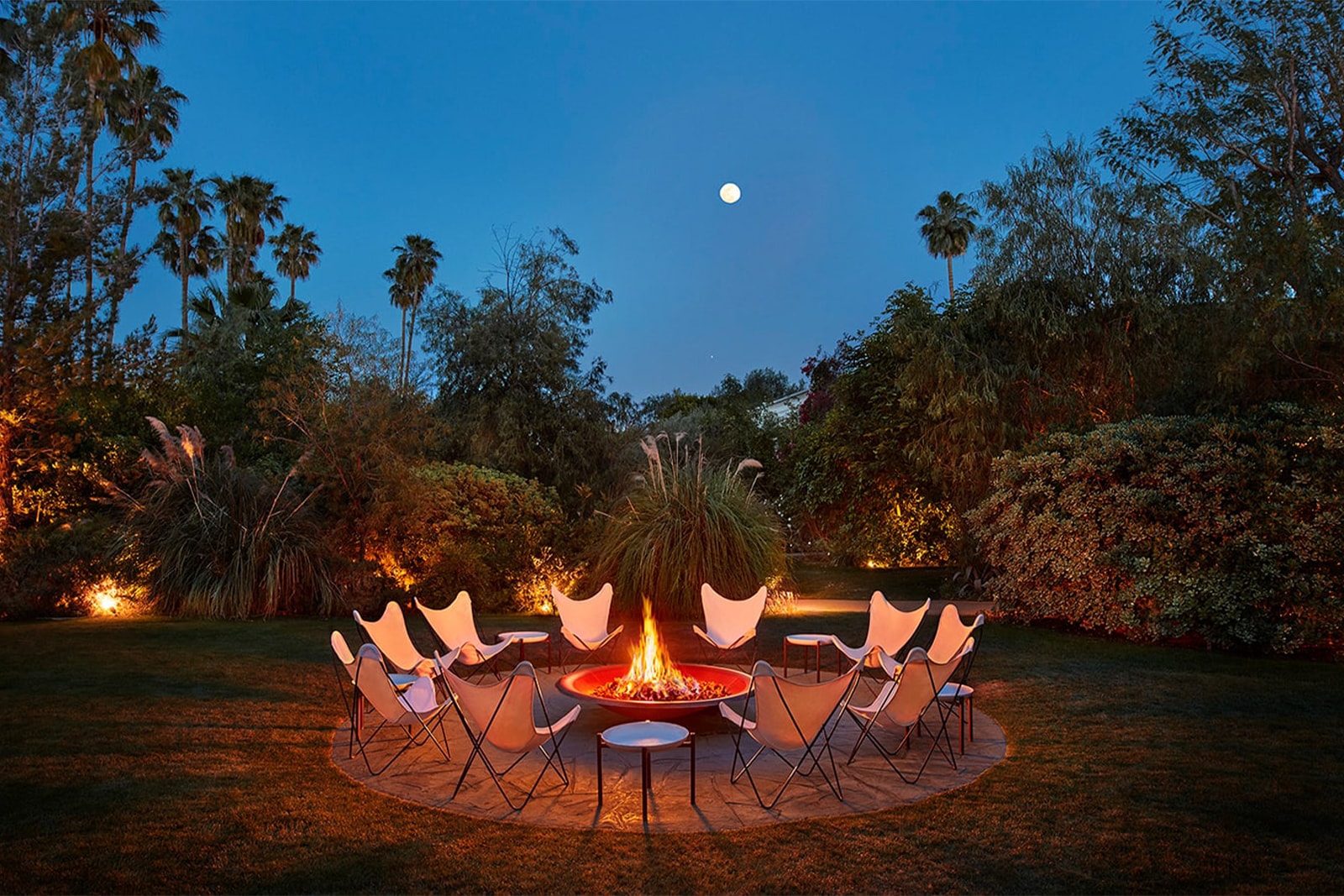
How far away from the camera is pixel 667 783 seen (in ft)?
14.3

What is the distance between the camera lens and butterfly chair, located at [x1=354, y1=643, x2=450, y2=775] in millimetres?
4254

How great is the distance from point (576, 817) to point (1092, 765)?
2.93m

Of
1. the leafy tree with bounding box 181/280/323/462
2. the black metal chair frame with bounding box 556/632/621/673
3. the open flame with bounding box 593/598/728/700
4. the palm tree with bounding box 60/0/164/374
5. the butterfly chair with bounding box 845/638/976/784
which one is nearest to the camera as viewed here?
the butterfly chair with bounding box 845/638/976/784

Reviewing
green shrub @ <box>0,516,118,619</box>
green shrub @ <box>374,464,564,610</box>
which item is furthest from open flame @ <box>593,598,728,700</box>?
green shrub @ <box>0,516,118,619</box>

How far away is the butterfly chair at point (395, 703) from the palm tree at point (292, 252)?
3111 cm

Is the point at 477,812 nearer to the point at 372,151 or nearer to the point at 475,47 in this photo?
the point at 475,47

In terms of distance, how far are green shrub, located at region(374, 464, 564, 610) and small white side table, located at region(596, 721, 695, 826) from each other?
7.44 metres

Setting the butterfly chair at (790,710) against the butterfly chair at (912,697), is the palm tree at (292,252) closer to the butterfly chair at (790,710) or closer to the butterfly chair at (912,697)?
the butterfly chair at (912,697)

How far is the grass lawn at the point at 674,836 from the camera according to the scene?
123 inches

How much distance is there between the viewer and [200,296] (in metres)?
24.0

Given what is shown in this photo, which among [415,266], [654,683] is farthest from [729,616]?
[415,266]

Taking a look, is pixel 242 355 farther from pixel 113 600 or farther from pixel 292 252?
pixel 292 252

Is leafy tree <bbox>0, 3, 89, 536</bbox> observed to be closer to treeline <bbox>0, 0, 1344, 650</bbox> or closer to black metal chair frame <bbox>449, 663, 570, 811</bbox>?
treeline <bbox>0, 0, 1344, 650</bbox>

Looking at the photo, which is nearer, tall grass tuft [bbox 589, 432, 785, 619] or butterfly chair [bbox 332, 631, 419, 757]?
butterfly chair [bbox 332, 631, 419, 757]
